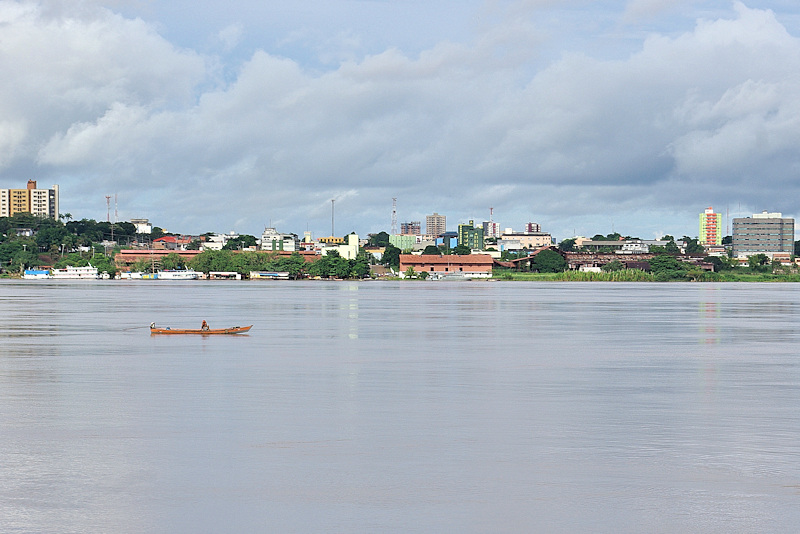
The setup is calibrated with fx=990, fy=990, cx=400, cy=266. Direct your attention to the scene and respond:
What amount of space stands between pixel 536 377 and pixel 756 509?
14.4 m

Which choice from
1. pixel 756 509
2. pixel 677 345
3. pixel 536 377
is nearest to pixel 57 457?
pixel 756 509

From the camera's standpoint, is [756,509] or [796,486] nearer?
[756,509]

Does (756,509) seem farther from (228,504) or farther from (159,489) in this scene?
(159,489)

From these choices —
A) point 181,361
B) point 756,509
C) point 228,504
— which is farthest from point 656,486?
point 181,361

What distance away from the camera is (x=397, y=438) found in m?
17.1

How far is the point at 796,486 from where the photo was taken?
13.4m

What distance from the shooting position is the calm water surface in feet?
40.2

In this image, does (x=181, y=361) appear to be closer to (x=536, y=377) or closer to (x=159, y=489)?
(x=536, y=377)

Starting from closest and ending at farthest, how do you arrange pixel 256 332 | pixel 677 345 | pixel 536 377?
1. pixel 536 377
2. pixel 677 345
3. pixel 256 332

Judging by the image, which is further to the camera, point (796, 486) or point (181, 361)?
point (181, 361)

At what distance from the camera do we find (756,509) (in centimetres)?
1232

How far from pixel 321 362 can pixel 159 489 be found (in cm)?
1731

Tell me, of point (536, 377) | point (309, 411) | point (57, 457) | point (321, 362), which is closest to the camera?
point (57, 457)

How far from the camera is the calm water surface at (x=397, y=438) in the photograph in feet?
40.2
